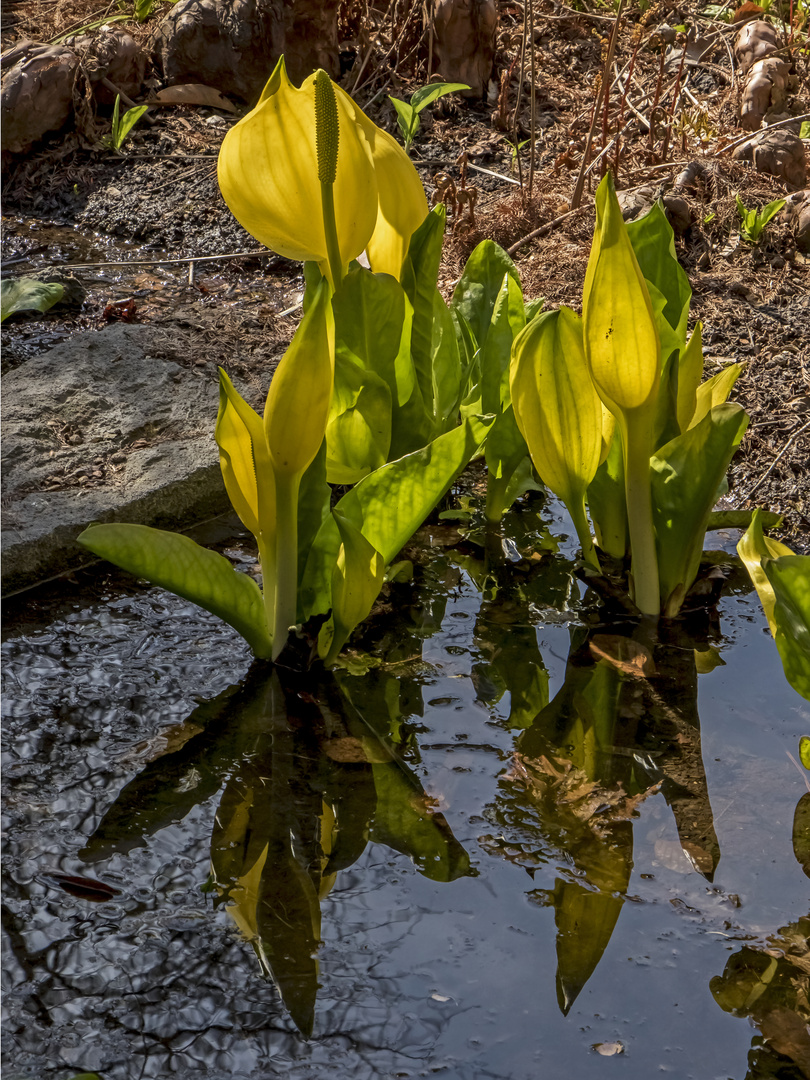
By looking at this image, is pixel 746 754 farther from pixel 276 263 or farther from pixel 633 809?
pixel 276 263

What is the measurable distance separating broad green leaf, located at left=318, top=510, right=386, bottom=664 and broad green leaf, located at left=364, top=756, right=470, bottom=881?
24cm

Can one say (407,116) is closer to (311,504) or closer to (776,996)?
(311,504)

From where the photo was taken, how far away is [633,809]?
1387 mm

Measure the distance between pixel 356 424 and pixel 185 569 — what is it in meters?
0.50

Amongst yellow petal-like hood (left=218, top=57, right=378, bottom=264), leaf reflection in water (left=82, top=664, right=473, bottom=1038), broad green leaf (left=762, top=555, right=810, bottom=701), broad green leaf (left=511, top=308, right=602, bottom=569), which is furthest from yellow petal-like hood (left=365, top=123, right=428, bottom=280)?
broad green leaf (left=762, top=555, right=810, bottom=701)

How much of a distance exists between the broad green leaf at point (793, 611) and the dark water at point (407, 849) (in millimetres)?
191

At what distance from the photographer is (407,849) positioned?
132 centimetres

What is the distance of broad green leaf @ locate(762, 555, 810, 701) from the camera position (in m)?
1.25

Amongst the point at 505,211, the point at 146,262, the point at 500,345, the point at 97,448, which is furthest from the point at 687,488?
the point at 146,262

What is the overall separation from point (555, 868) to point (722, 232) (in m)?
2.49

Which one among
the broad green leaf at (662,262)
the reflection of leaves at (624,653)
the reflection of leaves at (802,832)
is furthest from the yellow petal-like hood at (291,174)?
the reflection of leaves at (802,832)

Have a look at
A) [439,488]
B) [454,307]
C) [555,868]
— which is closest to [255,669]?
[439,488]

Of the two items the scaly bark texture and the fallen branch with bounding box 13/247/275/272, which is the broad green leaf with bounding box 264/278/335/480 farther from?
the scaly bark texture

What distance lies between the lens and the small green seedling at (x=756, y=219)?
300 centimetres
